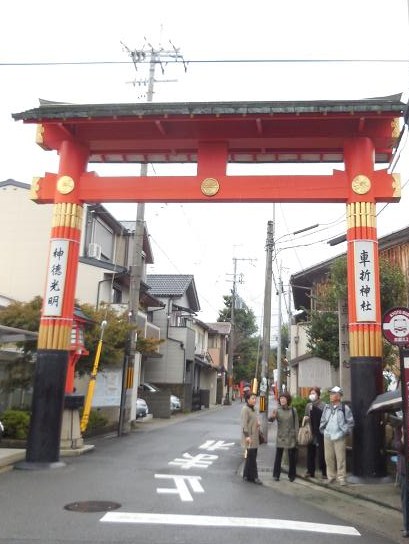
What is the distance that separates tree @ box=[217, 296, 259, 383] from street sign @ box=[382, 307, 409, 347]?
190 ft

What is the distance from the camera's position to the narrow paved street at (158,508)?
22.7 ft

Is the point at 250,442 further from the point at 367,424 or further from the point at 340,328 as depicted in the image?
the point at 340,328

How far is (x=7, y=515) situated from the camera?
769 centimetres

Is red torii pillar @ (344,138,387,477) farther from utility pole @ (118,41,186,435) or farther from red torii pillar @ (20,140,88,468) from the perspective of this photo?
utility pole @ (118,41,186,435)

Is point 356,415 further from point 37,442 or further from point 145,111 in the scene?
point 145,111

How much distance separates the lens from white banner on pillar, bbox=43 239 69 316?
40.9 ft

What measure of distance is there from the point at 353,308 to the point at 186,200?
4521mm

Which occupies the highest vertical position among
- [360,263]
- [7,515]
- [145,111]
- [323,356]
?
[145,111]

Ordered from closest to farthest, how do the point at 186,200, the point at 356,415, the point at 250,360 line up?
the point at 356,415, the point at 186,200, the point at 250,360

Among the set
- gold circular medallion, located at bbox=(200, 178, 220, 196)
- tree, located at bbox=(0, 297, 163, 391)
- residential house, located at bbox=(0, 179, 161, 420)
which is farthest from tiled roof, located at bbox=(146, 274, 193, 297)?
gold circular medallion, located at bbox=(200, 178, 220, 196)

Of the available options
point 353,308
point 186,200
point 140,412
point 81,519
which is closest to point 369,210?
point 353,308

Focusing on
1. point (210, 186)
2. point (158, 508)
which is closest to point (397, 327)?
point (158, 508)

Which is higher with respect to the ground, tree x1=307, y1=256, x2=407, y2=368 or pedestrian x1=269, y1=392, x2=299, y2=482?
tree x1=307, y1=256, x2=407, y2=368

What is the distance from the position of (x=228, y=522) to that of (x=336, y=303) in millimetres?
11793
